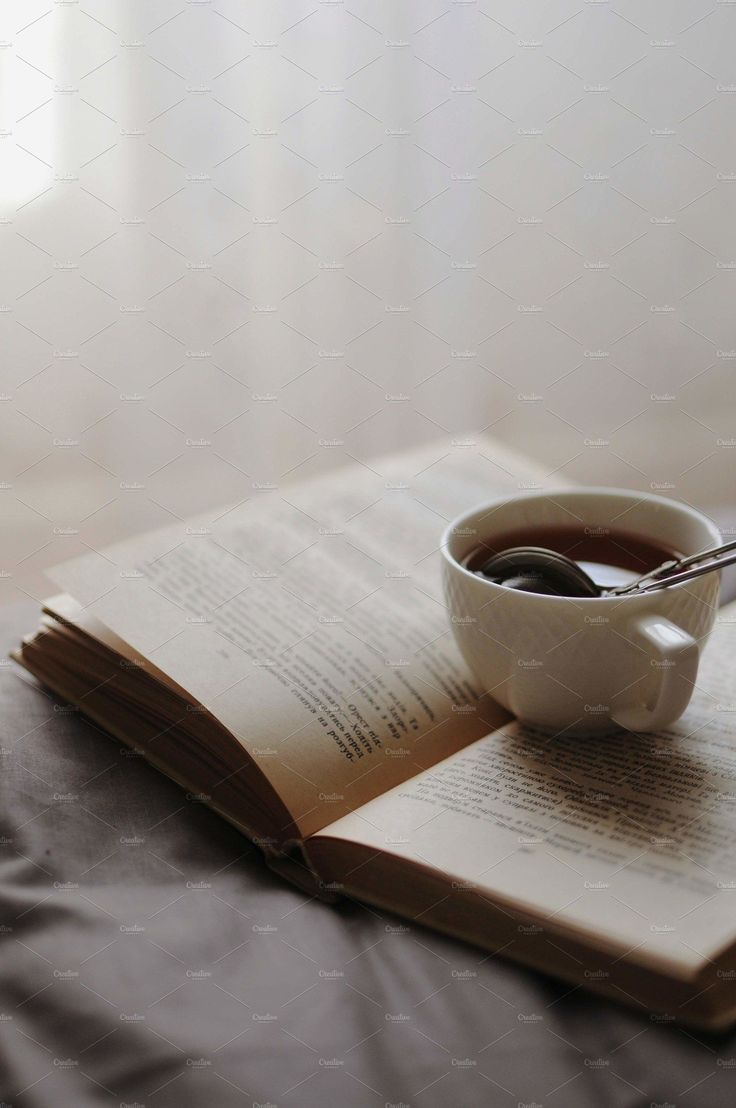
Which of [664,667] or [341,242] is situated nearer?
[664,667]

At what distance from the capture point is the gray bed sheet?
24cm

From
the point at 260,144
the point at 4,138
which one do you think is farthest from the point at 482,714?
the point at 260,144

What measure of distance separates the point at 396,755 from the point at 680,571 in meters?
0.11

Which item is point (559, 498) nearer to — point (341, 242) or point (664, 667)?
point (664, 667)

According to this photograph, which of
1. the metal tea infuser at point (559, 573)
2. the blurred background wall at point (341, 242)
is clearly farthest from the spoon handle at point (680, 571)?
the blurred background wall at point (341, 242)

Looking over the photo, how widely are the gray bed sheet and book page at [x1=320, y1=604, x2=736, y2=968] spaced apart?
2 cm

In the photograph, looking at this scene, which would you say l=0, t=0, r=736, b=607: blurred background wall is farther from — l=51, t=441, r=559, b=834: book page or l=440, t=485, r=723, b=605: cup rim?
l=440, t=485, r=723, b=605: cup rim

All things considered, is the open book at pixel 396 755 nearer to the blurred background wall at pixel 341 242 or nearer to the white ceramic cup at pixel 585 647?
the white ceramic cup at pixel 585 647

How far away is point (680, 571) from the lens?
353 millimetres

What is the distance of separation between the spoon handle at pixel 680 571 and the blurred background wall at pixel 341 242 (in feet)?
1.20

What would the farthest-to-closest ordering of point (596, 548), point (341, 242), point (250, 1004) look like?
point (341, 242) < point (596, 548) < point (250, 1004)

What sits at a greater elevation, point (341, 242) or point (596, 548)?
point (341, 242)

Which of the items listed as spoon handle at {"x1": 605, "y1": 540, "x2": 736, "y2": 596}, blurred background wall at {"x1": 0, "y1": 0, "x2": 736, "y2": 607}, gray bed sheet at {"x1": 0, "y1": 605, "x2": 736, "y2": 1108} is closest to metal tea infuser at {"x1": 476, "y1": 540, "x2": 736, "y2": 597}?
spoon handle at {"x1": 605, "y1": 540, "x2": 736, "y2": 596}

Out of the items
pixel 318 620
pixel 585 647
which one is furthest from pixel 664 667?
pixel 318 620
